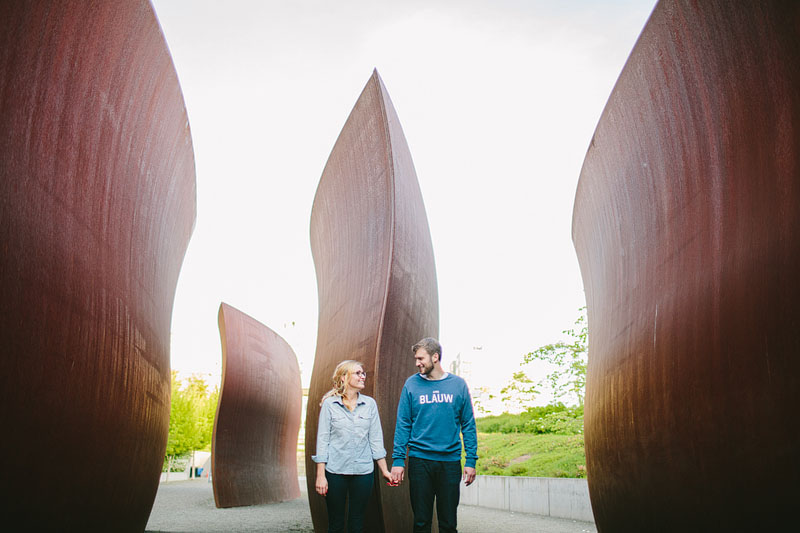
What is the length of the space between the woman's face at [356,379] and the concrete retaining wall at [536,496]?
6.94 meters

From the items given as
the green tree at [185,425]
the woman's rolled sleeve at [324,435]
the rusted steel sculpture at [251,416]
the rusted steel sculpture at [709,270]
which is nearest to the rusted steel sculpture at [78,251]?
the woman's rolled sleeve at [324,435]

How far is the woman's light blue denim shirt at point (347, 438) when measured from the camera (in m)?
4.23

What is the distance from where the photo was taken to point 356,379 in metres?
4.38

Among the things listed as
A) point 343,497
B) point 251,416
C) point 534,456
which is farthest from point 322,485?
point 534,456

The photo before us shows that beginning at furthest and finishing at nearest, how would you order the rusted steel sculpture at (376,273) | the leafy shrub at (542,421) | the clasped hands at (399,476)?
the leafy shrub at (542,421)
the rusted steel sculpture at (376,273)
the clasped hands at (399,476)

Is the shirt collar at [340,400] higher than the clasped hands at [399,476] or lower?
higher

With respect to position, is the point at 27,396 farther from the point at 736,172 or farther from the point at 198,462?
the point at 198,462

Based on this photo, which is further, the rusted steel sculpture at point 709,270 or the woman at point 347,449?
the woman at point 347,449

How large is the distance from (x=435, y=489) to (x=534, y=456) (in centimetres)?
1140

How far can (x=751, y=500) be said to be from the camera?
2908 millimetres

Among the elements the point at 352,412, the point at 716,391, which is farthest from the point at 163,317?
the point at 716,391

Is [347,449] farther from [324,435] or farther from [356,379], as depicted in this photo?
[356,379]

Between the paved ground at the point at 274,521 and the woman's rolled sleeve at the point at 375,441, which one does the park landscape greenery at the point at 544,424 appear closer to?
the paved ground at the point at 274,521

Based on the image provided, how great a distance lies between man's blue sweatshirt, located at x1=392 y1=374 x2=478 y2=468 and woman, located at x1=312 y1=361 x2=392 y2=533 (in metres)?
0.22
